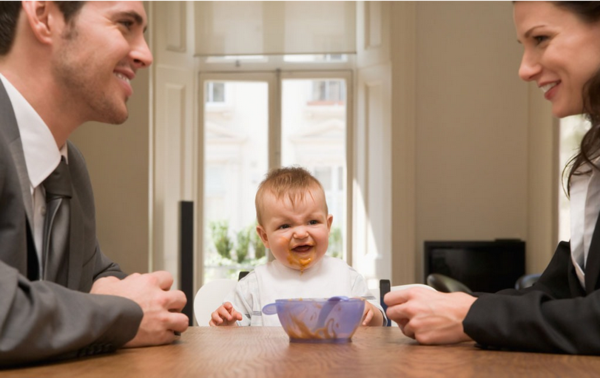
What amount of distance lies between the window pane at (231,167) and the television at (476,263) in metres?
1.51

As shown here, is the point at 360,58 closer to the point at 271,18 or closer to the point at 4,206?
the point at 271,18

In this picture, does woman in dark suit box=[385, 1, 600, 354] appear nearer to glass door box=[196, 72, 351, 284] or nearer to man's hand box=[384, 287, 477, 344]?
man's hand box=[384, 287, 477, 344]

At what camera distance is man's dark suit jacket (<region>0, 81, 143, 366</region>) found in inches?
42.6

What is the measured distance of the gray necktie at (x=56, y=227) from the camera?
1.52 metres

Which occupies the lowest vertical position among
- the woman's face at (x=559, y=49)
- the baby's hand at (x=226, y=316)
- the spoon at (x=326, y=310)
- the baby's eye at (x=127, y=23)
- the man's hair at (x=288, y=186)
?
the baby's hand at (x=226, y=316)

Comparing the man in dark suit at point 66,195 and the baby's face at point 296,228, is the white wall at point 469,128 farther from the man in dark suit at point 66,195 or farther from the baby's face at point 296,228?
the man in dark suit at point 66,195

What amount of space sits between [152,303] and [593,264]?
80 cm

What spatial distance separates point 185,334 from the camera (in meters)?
1.60

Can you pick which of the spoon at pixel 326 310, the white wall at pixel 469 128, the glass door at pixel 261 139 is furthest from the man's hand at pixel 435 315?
the glass door at pixel 261 139

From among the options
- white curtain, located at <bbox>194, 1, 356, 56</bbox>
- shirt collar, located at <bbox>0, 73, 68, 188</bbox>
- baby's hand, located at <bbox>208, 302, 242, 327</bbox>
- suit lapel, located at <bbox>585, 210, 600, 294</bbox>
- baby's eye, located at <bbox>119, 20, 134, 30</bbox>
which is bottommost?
baby's hand, located at <bbox>208, 302, 242, 327</bbox>

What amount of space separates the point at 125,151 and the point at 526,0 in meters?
4.65

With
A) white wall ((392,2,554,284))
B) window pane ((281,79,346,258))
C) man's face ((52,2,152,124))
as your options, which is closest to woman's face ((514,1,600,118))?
man's face ((52,2,152,124))

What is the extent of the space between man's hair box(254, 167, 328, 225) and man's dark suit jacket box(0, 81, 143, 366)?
94cm

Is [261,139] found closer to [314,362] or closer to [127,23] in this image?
[127,23]
